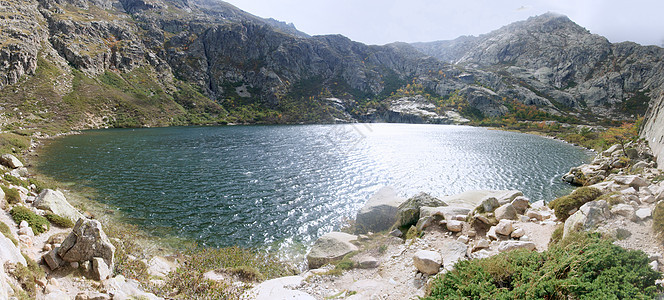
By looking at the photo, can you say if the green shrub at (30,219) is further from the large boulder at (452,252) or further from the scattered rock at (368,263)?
the large boulder at (452,252)

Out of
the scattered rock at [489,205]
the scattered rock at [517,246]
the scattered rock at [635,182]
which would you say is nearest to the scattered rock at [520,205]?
the scattered rock at [489,205]

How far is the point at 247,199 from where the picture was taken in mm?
29062

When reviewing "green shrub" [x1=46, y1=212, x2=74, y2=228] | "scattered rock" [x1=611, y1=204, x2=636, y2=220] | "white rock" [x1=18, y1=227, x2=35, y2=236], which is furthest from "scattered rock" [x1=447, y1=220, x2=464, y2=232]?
"green shrub" [x1=46, y1=212, x2=74, y2=228]

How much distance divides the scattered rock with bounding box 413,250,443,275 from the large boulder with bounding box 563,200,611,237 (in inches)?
208

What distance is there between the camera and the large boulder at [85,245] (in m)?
9.55

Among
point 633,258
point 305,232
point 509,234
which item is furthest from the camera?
point 305,232

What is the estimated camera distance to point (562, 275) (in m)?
7.48

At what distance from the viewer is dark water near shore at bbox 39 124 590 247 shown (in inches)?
907

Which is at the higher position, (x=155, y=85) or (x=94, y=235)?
(x=155, y=85)

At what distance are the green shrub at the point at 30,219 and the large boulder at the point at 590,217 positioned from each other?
23.9 metres

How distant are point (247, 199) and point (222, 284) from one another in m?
17.6

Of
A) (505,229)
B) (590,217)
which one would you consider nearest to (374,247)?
(505,229)

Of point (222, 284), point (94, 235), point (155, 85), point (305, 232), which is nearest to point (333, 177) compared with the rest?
point (305, 232)

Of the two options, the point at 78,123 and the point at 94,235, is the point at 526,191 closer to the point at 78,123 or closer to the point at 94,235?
the point at 94,235
